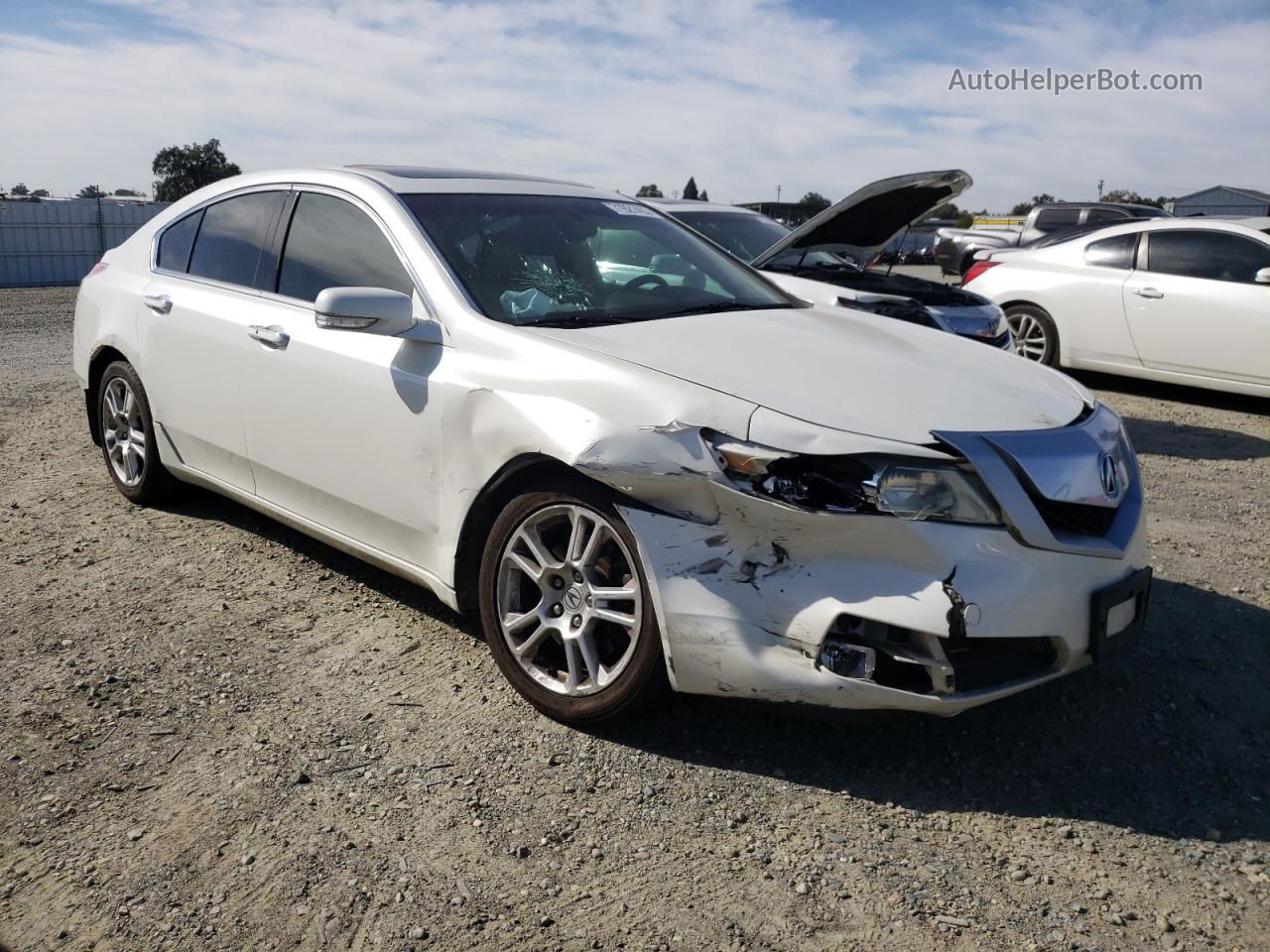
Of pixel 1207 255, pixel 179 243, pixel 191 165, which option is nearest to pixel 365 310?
pixel 179 243

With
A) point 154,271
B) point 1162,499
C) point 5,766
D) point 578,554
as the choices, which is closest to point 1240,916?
point 578,554

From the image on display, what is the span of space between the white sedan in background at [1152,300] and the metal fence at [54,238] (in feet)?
57.4

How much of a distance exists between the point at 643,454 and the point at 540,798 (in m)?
0.98

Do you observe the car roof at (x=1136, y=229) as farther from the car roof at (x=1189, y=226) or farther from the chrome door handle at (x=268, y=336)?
the chrome door handle at (x=268, y=336)

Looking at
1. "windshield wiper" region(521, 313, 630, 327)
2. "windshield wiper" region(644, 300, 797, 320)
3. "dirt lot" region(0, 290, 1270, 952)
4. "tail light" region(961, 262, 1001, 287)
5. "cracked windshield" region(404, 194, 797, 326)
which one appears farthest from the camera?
"tail light" region(961, 262, 1001, 287)

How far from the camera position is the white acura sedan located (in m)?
2.92

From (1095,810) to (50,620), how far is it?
3.64 meters

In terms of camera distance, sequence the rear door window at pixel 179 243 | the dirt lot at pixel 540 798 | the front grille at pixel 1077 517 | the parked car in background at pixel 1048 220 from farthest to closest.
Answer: the parked car in background at pixel 1048 220
the rear door window at pixel 179 243
the front grille at pixel 1077 517
the dirt lot at pixel 540 798

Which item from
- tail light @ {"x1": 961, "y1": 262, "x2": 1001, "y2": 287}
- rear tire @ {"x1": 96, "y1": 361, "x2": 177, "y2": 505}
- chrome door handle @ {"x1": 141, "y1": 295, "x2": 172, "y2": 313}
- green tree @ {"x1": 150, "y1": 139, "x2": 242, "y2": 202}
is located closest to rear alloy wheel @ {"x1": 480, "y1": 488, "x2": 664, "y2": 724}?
chrome door handle @ {"x1": 141, "y1": 295, "x2": 172, "y2": 313}

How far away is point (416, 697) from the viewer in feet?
11.8

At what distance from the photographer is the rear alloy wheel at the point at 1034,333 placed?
9.62m

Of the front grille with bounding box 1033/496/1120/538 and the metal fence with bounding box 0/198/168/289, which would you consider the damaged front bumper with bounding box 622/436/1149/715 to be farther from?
the metal fence with bounding box 0/198/168/289

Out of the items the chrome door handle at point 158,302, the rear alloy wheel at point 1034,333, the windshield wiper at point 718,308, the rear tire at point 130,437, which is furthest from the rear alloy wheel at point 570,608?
Result: the rear alloy wheel at point 1034,333

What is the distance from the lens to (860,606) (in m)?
2.88
